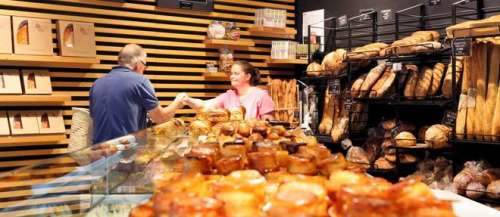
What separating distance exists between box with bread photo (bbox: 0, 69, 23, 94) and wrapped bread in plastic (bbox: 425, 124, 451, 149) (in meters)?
3.72

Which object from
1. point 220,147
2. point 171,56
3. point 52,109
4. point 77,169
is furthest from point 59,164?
point 171,56

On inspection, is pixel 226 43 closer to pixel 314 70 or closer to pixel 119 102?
pixel 314 70

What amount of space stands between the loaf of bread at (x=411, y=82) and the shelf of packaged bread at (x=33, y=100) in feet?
10.7

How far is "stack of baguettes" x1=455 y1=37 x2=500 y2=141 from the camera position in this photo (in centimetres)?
348

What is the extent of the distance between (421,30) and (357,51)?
0.68 metres

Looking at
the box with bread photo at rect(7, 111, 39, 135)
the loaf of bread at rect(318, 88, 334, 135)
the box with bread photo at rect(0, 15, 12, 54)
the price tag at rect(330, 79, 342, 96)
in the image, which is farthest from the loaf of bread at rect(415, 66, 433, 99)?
the box with bread photo at rect(0, 15, 12, 54)

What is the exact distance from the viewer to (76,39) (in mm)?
5320

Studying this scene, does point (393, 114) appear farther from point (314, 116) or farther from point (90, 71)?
point (90, 71)

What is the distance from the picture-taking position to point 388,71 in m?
4.67

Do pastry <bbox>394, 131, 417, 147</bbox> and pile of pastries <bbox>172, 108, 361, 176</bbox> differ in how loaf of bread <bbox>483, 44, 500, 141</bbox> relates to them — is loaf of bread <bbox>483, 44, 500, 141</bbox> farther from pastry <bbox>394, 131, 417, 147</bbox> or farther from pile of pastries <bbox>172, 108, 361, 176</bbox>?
pile of pastries <bbox>172, 108, 361, 176</bbox>

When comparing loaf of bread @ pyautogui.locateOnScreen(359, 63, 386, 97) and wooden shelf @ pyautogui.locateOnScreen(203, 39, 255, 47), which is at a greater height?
wooden shelf @ pyautogui.locateOnScreen(203, 39, 255, 47)

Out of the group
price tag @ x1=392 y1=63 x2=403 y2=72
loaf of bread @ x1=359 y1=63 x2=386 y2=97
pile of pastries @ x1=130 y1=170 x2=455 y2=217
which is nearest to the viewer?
pile of pastries @ x1=130 y1=170 x2=455 y2=217

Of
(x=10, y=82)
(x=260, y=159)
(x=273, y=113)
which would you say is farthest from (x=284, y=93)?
(x=260, y=159)

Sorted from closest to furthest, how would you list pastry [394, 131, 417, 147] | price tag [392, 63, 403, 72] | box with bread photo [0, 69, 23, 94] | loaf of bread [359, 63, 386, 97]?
1. pastry [394, 131, 417, 147]
2. price tag [392, 63, 403, 72]
3. loaf of bread [359, 63, 386, 97]
4. box with bread photo [0, 69, 23, 94]
